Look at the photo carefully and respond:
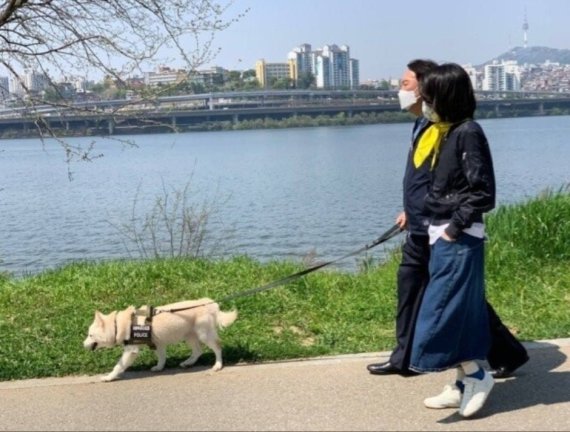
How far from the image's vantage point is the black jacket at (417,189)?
4.48 m

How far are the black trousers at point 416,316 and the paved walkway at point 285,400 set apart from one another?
0.14m

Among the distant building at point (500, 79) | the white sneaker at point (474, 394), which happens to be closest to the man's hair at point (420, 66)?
the white sneaker at point (474, 394)

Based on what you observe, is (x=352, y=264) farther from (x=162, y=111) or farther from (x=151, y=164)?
(x=151, y=164)

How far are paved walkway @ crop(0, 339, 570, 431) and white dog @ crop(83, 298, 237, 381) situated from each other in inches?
5.3

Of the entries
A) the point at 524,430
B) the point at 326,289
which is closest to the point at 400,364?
the point at 524,430

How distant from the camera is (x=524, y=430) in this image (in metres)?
4.00

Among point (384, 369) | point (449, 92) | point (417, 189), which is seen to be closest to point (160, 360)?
point (384, 369)

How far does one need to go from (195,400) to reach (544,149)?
115 ft

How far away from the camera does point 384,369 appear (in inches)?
194

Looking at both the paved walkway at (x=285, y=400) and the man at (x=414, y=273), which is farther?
the man at (x=414, y=273)

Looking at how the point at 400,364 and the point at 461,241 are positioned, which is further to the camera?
the point at 400,364

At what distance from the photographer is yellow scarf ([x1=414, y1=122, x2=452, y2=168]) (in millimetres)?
4258

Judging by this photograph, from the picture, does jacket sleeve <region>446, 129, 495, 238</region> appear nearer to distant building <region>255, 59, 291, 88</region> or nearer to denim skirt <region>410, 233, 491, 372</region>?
denim skirt <region>410, 233, 491, 372</region>

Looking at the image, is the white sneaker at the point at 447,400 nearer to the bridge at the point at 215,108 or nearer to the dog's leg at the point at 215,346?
the dog's leg at the point at 215,346
